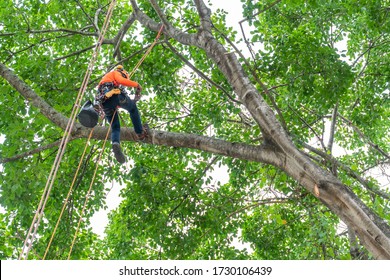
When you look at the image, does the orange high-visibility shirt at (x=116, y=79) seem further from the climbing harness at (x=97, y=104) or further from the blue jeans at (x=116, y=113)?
the blue jeans at (x=116, y=113)

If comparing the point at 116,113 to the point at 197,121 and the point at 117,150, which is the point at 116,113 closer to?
the point at 117,150

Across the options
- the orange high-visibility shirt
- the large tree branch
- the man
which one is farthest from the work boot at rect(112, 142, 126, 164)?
the orange high-visibility shirt

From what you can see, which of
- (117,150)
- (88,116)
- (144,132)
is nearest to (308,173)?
(144,132)

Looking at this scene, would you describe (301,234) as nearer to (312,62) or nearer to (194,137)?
(312,62)

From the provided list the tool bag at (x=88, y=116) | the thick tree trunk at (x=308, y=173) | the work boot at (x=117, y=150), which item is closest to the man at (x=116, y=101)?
the work boot at (x=117, y=150)

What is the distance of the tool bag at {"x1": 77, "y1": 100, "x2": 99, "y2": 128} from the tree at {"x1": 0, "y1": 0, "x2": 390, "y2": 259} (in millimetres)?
226

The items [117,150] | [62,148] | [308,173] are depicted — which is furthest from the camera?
[117,150]

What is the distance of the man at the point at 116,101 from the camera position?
18.9 feet

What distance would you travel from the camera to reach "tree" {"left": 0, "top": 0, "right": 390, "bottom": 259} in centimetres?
631

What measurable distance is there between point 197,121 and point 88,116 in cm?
333

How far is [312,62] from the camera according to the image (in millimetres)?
7238

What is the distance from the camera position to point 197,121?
861 cm

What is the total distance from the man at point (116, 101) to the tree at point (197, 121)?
143 millimetres

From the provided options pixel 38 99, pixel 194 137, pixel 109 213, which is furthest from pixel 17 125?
pixel 109 213
